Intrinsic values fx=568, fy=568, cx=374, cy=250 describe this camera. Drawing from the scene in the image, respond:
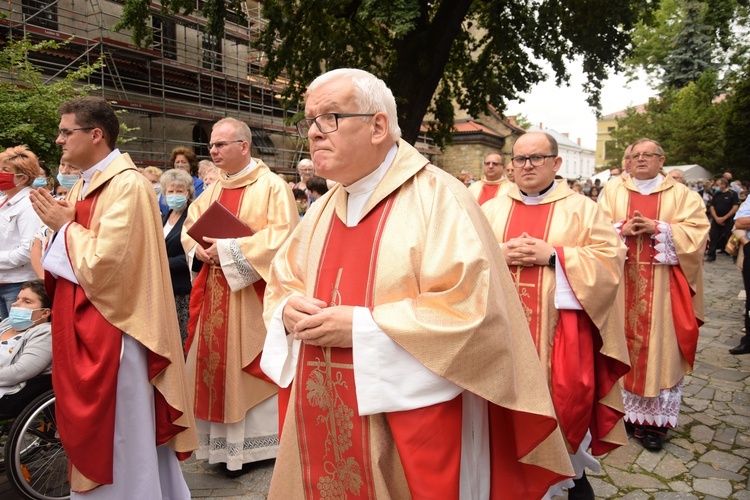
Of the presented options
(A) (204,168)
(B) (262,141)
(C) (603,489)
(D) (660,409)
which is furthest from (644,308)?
(B) (262,141)

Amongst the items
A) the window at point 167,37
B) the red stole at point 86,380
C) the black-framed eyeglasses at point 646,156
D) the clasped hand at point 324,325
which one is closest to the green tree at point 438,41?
the window at point 167,37

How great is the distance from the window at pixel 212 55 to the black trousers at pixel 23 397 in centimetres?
1650

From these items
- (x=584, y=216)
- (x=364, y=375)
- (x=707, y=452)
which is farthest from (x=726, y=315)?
(x=364, y=375)

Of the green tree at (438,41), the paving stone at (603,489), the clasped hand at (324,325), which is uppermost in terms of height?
the green tree at (438,41)

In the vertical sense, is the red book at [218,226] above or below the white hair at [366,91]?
below

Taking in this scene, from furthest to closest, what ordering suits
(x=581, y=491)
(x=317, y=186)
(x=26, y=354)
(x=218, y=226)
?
(x=317, y=186), (x=218, y=226), (x=26, y=354), (x=581, y=491)

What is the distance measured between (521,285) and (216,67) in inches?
754

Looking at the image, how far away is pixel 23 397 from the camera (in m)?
3.55

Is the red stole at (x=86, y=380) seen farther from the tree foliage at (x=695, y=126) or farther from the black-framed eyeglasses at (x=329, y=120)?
the tree foliage at (x=695, y=126)

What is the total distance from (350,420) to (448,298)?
1.98 feet

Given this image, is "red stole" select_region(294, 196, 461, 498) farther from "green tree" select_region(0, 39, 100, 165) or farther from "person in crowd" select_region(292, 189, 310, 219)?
"green tree" select_region(0, 39, 100, 165)

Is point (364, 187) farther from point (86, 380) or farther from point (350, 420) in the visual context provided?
point (86, 380)

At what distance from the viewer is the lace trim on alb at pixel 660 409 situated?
14.5 ft

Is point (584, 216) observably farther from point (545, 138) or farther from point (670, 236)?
point (670, 236)
